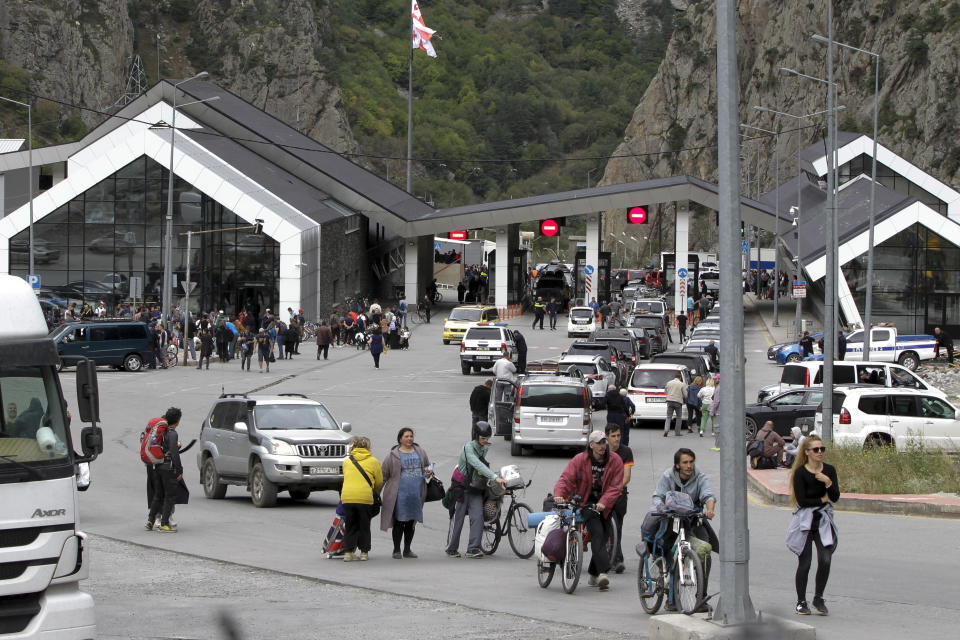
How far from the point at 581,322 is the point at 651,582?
154 feet

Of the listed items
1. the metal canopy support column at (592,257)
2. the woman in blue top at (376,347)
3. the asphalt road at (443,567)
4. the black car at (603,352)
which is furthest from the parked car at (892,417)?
the metal canopy support column at (592,257)

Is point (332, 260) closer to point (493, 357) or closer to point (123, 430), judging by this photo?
point (493, 357)

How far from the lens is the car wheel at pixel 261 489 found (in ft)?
63.3

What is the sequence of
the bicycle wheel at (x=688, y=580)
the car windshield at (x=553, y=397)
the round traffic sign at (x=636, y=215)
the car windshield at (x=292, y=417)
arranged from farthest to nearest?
1. the round traffic sign at (x=636, y=215)
2. the car windshield at (x=553, y=397)
3. the car windshield at (x=292, y=417)
4. the bicycle wheel at (x=688, y=580)

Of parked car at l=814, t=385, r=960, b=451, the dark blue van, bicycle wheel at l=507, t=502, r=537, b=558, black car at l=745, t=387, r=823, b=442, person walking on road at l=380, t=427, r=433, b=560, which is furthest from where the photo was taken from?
the dark blue van

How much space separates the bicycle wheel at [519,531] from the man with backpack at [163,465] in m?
4.59

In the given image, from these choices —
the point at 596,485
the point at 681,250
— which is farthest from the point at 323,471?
the point at 681,250

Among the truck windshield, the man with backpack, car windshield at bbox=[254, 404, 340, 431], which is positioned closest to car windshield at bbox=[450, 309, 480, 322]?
car windshield at bbox=[254, 404, 340, 431]

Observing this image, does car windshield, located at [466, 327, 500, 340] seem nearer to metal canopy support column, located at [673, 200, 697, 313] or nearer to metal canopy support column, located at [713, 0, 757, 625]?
metal canopy support column, located at [673, 200, 697, 313]

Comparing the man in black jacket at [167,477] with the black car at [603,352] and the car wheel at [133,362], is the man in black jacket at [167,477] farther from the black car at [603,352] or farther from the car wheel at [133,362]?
the car wheel at [133,362]

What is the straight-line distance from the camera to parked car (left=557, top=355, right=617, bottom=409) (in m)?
34.1

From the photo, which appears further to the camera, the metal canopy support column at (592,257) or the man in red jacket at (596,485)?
the metal canopy support column at (592,257)

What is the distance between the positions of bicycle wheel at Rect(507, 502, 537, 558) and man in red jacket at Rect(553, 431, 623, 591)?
2.37 metres

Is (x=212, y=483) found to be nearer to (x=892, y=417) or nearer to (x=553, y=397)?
(x=553, y=397)
